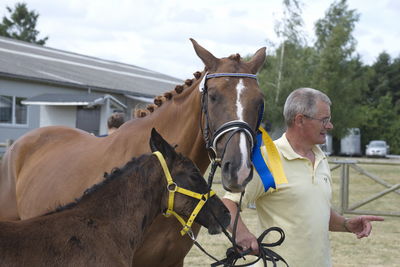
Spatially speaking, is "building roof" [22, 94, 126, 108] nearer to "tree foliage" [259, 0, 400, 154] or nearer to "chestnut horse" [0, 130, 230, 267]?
"tree foliage" [259, 0, 400, 154]

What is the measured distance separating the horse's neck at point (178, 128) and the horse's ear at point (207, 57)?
24 cm

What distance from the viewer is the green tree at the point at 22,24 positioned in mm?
57562

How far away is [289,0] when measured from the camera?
30.4 m

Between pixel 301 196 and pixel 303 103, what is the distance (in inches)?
25.7

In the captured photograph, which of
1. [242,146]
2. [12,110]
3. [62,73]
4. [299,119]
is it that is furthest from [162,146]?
[62,73]

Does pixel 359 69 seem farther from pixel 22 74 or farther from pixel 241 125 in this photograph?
pixel 241 125

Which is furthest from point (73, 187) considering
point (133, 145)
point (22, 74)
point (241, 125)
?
point (22, 74)

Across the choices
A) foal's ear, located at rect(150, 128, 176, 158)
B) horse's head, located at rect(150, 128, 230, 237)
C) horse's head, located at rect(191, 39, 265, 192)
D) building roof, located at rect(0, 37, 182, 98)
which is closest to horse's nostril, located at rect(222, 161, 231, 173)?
horse's head, located at rect(191, 39, 265, 192)

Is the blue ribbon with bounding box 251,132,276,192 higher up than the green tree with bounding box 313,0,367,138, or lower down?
lower down

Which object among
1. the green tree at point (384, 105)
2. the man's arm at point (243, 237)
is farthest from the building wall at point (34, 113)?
the green tree at point (384, 105)

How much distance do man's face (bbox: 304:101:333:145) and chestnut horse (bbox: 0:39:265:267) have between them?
37 cm

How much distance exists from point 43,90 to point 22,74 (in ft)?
5.23

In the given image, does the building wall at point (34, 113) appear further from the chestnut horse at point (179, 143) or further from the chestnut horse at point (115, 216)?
the chestnut horse at point (115, 216)

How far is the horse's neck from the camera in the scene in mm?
4082
